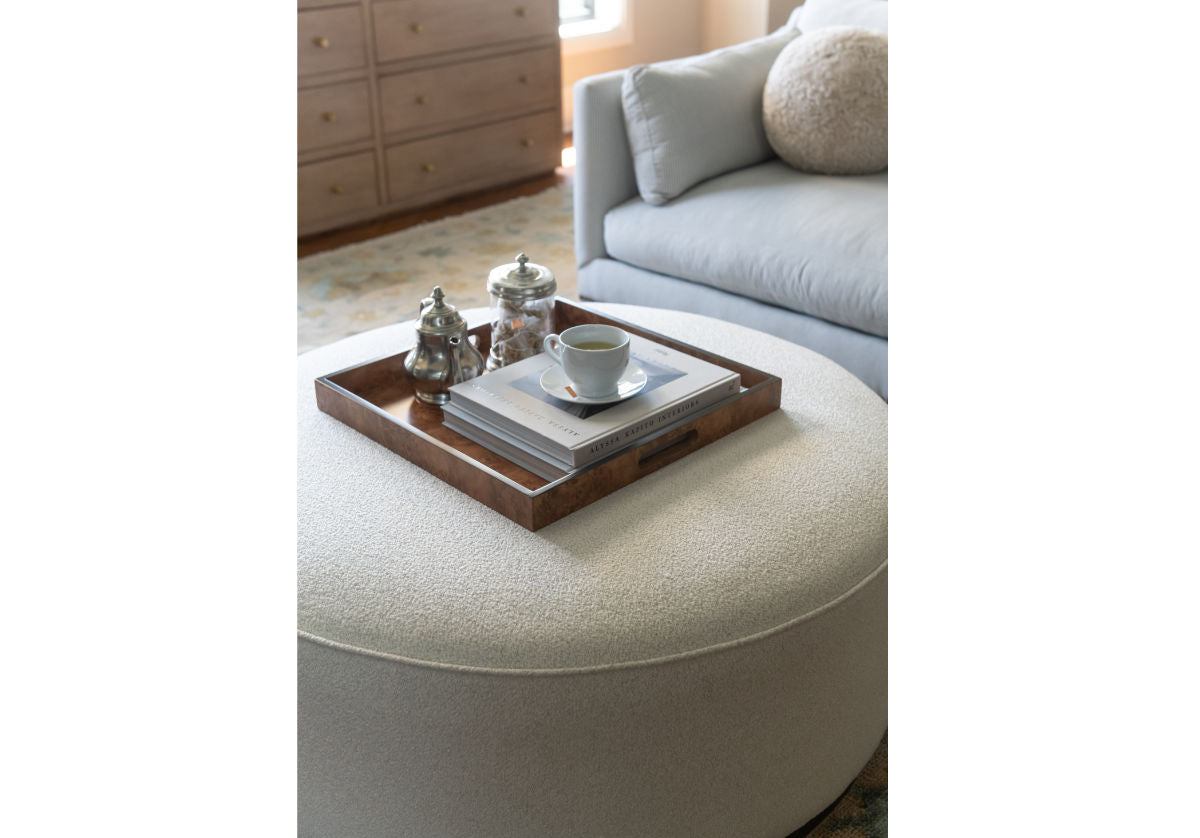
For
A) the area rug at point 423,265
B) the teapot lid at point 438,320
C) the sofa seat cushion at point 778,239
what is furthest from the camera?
the area rug at point 423,265

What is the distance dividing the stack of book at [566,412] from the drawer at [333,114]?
235 cm

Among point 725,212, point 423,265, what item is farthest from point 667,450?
point 423,265

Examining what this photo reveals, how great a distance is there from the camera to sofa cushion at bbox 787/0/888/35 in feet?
8.43

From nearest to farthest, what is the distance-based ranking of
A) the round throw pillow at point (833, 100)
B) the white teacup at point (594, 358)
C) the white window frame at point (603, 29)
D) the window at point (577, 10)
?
the white teacup at point (594, 358)
the round throw pillow at point (833, 100)
the white window frame at point (603, 29)
the window at point (577, 10)

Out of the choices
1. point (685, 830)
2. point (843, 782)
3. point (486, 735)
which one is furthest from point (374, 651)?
point (843, 782)

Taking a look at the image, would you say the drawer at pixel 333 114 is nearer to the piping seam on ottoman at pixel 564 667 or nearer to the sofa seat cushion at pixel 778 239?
the sofa seat cushion at pixel 778 239

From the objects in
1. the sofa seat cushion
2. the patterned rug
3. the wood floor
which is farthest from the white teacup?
the wood floor

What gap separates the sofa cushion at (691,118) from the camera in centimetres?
240

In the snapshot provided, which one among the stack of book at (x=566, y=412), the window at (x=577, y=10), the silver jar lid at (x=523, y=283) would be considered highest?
the window at (x=577, y=10)

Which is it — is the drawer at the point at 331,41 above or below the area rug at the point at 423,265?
above

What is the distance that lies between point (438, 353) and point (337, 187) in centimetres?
236

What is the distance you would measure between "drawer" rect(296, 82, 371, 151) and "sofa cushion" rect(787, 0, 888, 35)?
1.49 metres

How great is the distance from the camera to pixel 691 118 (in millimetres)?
2416

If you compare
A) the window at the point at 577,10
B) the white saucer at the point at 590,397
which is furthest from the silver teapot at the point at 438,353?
the window at the point at 577,10
